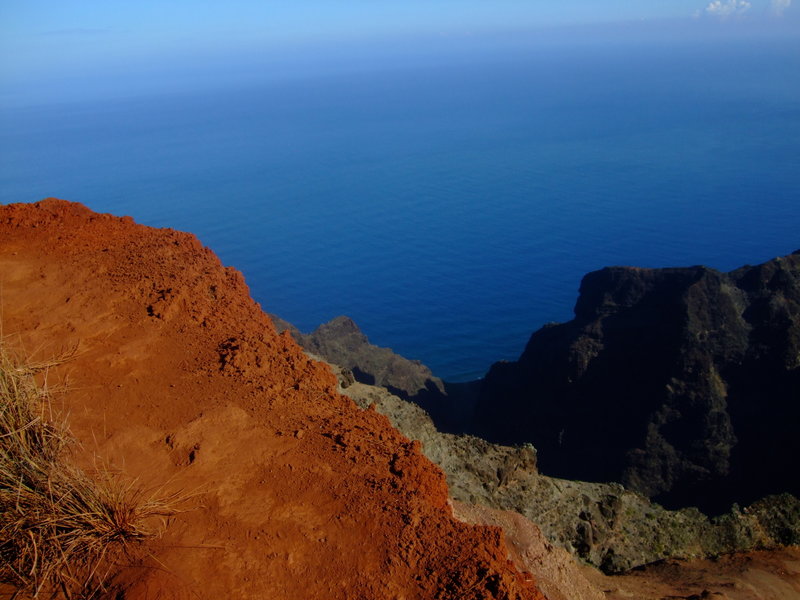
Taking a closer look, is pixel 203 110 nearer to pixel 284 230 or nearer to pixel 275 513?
pixel 284 230

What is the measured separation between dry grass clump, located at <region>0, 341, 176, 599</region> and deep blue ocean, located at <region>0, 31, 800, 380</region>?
31986 mm

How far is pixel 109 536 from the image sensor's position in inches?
181

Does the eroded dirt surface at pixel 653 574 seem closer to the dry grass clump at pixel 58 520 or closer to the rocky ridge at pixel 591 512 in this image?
the rocky ridge at pixel 591 512

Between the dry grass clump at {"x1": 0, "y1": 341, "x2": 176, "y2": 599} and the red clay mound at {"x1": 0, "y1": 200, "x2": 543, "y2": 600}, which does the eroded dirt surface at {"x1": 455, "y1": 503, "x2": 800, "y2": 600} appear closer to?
the red clay mound at {"x1": 0, "y1": 200, "x2": 543, "y2": 600}

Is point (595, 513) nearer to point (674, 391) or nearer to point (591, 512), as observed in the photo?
point (591, 512)

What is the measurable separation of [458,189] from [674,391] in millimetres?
53881

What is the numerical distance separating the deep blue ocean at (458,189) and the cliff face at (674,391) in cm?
1231

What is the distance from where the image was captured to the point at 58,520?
4367 mm

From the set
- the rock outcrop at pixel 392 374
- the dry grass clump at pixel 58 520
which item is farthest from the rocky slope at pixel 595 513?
the rock outcrop at pixel 392 374

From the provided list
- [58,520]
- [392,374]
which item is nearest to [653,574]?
[58,520]

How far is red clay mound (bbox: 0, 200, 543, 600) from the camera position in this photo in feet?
15.3

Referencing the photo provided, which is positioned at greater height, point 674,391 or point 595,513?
point 595,513

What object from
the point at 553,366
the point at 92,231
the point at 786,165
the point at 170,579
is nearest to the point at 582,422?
the point at 553,366

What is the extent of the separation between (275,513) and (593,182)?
74.0 meters
